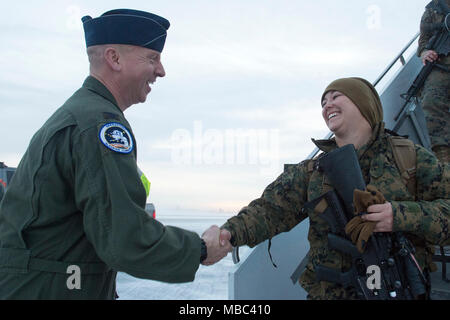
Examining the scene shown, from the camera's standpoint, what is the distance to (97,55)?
1726 mm

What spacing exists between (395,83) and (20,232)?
406 cm

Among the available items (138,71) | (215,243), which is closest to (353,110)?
(215,243)

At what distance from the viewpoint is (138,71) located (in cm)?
176

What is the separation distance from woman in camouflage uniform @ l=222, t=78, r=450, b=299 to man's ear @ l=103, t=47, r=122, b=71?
1016 millimetres

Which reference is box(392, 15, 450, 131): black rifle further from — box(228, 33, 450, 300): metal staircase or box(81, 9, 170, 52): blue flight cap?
box(81, 9, 170, 52): blue flight cap

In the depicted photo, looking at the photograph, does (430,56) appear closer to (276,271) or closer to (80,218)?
(276,271)

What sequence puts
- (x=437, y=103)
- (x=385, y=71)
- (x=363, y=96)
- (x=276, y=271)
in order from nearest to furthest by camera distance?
(x=363, y=96)
(x=276, y=271)
(x=437, y=103)
(x=385, y=71)

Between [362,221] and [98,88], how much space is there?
1.31 m

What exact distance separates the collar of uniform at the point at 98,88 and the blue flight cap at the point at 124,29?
0.61 ft

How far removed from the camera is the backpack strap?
6.58ft

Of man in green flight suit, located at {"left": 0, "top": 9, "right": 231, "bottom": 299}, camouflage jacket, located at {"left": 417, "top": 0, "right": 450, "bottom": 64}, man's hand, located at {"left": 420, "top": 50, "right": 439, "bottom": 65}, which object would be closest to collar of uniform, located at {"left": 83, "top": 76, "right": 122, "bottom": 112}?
man in green flight suit, located at {"left": 0, "top": 9, "right": 231, "bottom": 299}
